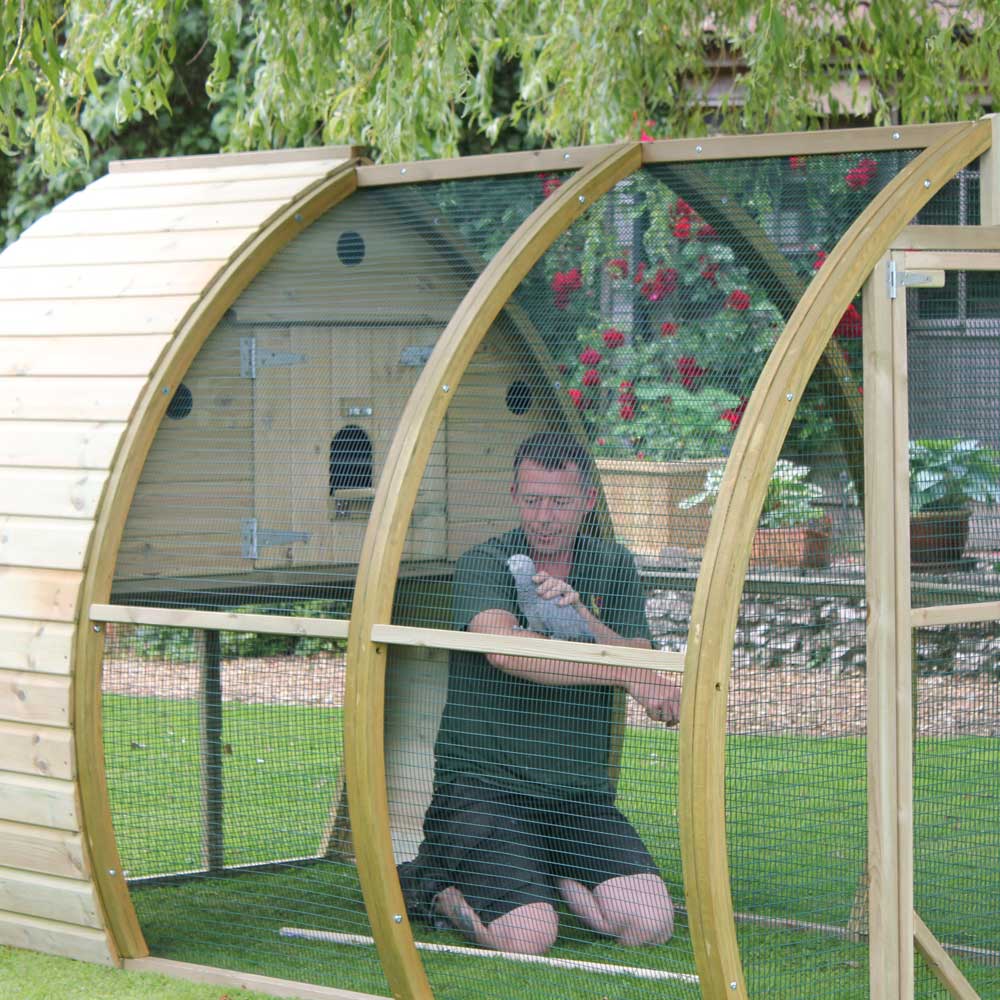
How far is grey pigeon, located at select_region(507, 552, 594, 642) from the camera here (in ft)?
13.2

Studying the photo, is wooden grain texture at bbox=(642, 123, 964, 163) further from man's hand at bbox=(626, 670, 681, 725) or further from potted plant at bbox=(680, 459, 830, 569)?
man's hand at bbox=(626, 670, 681, 725)

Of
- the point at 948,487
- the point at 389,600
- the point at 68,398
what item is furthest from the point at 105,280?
the point at 948,487

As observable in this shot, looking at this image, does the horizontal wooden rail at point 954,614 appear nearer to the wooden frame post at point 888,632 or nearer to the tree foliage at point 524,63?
the wooden frame post at point 888,632

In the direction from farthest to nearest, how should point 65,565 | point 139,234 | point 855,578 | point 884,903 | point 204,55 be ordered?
point 204,55
point 139,234
point 65,565
point 855,578
point 884,903

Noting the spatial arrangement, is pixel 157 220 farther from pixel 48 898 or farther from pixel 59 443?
pixel 48 898

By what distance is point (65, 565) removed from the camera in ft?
15.1

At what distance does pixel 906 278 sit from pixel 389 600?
149cm

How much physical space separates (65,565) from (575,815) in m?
1.64

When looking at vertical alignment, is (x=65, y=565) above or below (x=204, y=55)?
below

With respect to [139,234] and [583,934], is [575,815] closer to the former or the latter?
[583,934]

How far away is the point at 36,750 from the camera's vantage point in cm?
461

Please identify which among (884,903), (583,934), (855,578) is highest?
(855,578)

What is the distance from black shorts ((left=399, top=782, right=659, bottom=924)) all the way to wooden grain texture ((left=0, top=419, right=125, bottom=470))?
4.50 ft

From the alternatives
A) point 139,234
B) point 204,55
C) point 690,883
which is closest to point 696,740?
point 690,883
